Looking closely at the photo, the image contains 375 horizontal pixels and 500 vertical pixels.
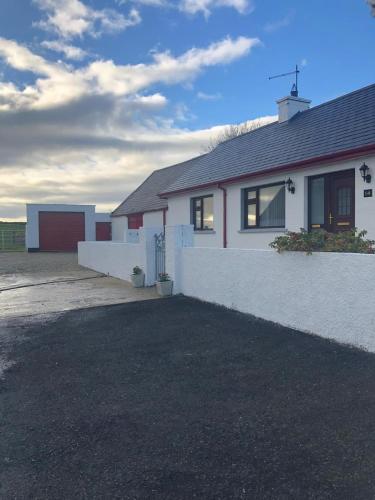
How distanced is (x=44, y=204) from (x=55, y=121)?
20662 mm

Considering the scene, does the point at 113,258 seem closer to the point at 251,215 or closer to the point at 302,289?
the point at 251,215

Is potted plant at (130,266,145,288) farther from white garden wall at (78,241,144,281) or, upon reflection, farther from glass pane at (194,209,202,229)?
glass pane at (194,209,202,229)

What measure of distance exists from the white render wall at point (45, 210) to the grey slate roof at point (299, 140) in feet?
63.2

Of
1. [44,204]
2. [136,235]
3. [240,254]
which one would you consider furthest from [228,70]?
[44,204]

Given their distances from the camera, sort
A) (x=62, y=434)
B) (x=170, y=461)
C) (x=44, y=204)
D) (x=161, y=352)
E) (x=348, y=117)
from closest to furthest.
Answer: (x=170, y=461) < (x=62, y=434) < (x=161, y=352) < (x=348, y=117) < (x=44, y=204)

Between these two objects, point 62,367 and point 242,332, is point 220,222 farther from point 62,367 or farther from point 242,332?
point 62,367

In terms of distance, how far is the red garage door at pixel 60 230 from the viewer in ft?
113

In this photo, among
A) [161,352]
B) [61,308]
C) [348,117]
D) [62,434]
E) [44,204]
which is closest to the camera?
[62,434]

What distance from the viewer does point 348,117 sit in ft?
39.1

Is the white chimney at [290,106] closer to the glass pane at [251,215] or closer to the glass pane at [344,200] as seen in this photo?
the glass pane at [251,215]

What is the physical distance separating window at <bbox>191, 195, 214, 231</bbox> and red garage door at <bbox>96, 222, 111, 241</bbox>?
72.7 feet

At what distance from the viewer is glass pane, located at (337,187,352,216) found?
34.3 feet

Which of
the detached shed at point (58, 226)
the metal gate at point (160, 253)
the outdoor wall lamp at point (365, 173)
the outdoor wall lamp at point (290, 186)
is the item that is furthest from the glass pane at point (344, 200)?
the detached shed at point (58, 226)

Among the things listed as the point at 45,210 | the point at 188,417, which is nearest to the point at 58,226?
the point at 45,210
